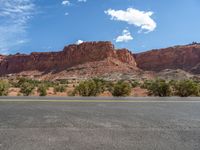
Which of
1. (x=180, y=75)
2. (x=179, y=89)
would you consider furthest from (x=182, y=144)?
(x=180, y=75)

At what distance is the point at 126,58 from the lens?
115438 millimetres

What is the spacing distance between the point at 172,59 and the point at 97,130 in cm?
10818

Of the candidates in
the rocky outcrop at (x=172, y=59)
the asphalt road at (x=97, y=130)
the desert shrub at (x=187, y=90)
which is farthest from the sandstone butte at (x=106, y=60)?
the asphalt road at (x=97, y=130)

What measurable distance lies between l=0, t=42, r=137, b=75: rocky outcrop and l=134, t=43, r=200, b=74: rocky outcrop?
5.12 metres

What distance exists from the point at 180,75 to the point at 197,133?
8722 centimetres

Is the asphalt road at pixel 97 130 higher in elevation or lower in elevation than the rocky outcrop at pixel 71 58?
lower

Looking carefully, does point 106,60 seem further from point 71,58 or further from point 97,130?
point 97,130

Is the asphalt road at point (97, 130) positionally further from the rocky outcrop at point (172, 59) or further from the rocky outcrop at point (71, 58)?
the rocky outcrop at point (172, 59)

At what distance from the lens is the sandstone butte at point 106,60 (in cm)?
10150

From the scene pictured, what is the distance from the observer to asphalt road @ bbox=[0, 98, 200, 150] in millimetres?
4746

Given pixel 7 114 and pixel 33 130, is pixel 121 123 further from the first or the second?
pixel 7 114

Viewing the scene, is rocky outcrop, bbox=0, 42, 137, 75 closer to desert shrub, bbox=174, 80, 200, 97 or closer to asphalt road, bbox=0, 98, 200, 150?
desert shrub, bbox=174, 80, 200, 97

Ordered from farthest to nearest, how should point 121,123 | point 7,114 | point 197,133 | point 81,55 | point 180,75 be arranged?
point 81,55 < point 180,75 < point 7,114 < point 121,123 < point 197,133

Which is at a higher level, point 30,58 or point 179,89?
point 30,58
